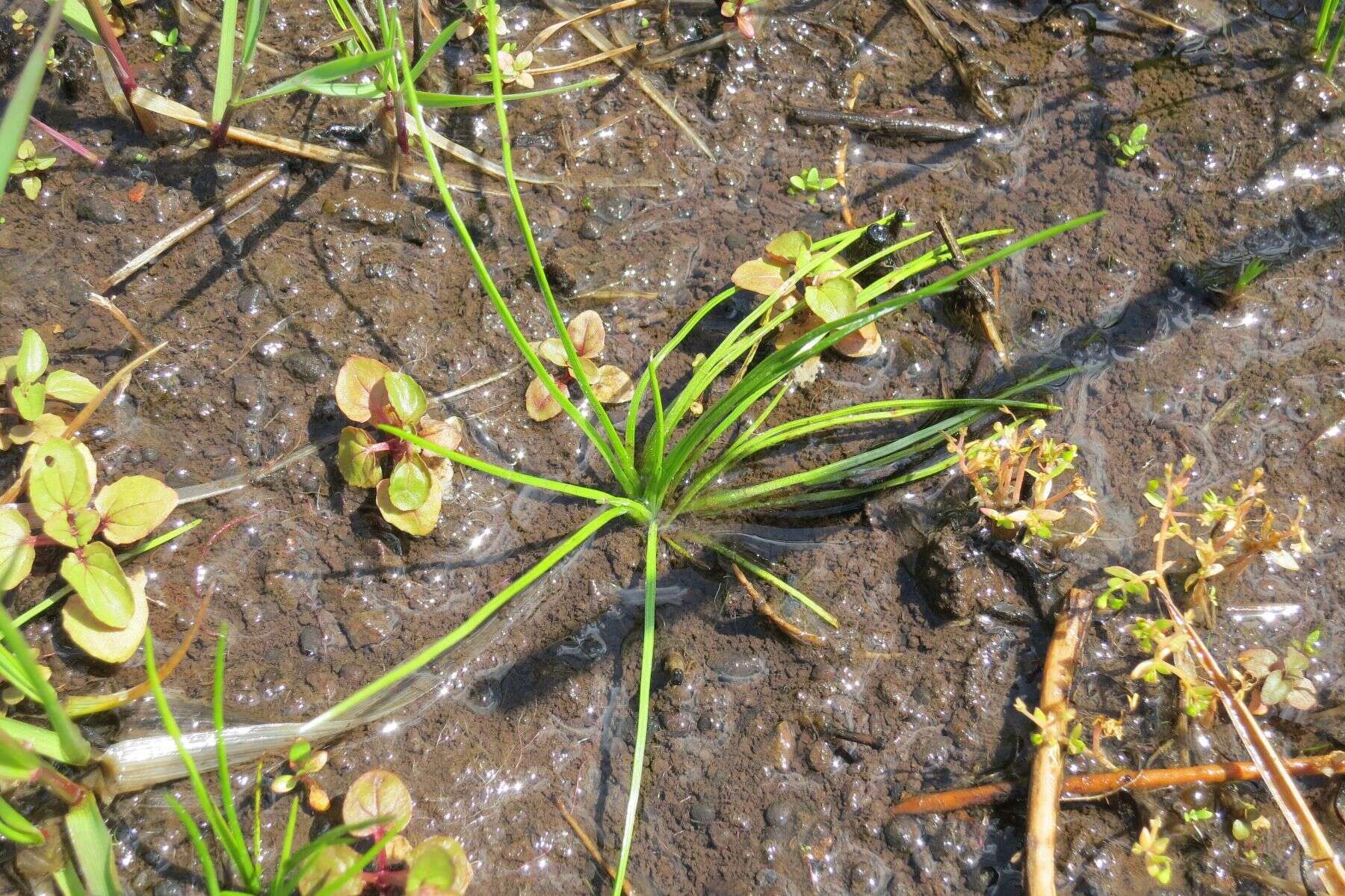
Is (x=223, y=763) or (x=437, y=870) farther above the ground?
(x=223, y=763)

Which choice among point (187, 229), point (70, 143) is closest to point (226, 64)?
point (187, 229)

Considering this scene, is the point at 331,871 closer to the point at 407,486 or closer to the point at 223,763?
the point at 223,763

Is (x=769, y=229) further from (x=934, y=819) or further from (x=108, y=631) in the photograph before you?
(x=108, y=631)

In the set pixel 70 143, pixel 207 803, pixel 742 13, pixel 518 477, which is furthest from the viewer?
pixel 742 13

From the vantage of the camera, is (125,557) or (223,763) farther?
(125,557)

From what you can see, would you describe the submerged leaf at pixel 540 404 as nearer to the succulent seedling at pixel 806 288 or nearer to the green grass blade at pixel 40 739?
the succulent seedling at pixel 806 288

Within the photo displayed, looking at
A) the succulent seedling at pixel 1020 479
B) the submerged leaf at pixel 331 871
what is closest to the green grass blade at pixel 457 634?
the submerged leaf at pixel 331 871
